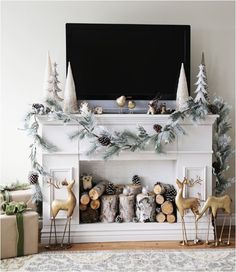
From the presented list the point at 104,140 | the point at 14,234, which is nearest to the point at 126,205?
the point at 104,140

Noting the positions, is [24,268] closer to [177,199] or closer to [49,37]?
[177,199]

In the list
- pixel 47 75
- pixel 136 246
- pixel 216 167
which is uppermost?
pixel 47 75

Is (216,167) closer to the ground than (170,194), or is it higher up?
higher up

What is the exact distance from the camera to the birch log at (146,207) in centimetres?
318

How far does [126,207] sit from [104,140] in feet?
2.17

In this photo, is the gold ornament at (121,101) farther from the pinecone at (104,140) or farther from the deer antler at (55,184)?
the deer antler at (55,184)

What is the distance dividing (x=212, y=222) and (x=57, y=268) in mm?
1507

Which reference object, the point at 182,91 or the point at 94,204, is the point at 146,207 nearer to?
the point at 94,204

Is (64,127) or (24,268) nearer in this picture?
(24,268)

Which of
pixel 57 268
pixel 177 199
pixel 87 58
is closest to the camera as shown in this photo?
pixel 57 268

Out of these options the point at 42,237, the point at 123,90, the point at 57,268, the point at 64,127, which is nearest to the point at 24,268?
the point at 57,268

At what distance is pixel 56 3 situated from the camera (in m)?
3.51

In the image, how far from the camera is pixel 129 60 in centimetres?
333

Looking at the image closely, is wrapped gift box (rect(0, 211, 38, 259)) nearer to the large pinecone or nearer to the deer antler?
the deer antler
